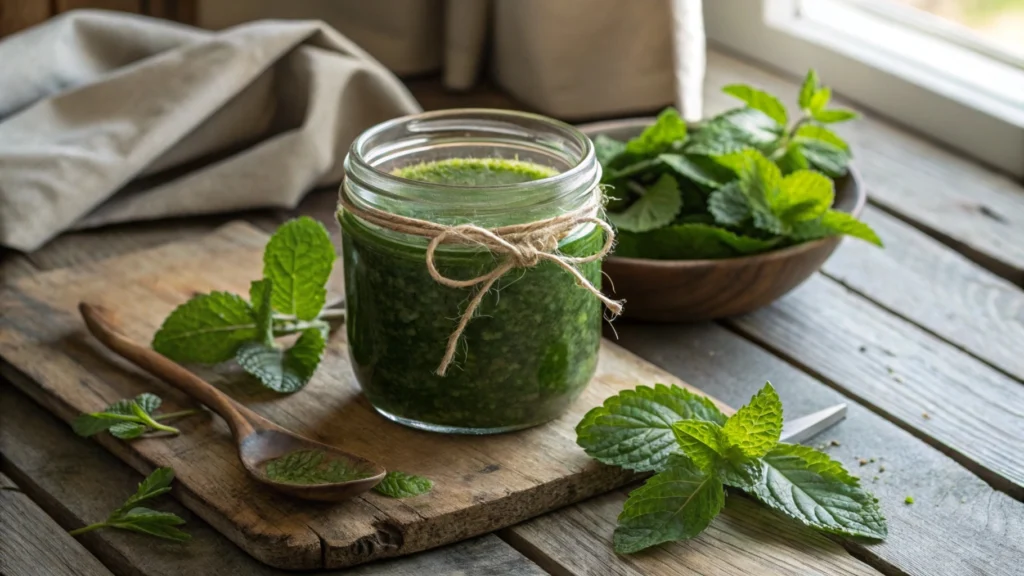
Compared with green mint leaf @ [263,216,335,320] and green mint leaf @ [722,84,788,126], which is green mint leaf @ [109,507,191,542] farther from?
green mint leaf @ [722,84,788,126]

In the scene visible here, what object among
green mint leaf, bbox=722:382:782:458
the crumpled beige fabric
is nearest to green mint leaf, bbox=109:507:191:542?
green mint leaf, bbox=722:382:782:458

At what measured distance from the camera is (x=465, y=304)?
3.02 ft

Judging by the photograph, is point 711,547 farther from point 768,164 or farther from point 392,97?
point 392,97

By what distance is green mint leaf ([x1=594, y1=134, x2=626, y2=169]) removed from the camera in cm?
125

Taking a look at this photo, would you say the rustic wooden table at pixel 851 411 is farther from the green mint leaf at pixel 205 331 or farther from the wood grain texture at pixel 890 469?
the green mint leaf at pixel 205 331

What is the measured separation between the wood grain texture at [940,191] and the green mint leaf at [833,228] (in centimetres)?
30

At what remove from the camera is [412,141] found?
3.47 ft

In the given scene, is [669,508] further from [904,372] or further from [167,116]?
[167,116]

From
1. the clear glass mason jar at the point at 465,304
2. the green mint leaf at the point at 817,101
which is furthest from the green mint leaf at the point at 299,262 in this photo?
the green mint leaf at the point at 817,101

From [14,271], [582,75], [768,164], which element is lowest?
[14,271]

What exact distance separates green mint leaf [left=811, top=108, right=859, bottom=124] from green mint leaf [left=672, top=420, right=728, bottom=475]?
1.59ft

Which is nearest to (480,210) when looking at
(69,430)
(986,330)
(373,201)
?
(373,201)

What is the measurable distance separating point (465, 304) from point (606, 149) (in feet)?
1.30

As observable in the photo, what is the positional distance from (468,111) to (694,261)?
25cm
